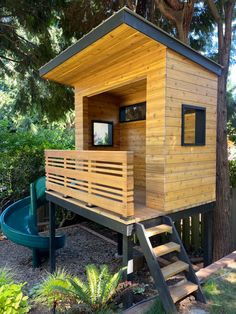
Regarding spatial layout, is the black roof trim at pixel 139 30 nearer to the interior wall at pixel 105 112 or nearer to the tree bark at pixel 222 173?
the tree bark at pixel 222 173

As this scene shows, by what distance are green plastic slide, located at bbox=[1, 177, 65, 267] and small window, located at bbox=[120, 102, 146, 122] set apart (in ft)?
8.63

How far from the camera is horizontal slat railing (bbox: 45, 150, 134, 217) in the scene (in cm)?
339

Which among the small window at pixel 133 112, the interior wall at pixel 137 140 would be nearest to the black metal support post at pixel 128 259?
the interior wall at pixel 137 140

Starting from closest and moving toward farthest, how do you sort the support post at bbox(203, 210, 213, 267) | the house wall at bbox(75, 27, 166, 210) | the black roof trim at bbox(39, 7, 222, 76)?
the black roof trim at bbox(39, 7, 222, 76) → the house wall at bbox(75, 27, 166, 210) → the support post at bbox(203, 210, 213, 267)

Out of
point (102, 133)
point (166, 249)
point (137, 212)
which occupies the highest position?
point (102, 133)

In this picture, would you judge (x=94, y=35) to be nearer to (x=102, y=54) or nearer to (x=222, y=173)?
(x=102, y=54)

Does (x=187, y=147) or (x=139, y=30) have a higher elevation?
(x=139, y=30)

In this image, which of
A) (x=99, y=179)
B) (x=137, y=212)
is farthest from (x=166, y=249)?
(x=99, y=179)

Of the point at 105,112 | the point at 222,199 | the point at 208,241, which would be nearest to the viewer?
the point at 208,241

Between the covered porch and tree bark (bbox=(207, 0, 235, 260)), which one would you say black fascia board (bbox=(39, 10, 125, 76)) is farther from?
tree bark (bbox=(207, 0, 235, 260))

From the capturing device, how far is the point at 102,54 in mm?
4273

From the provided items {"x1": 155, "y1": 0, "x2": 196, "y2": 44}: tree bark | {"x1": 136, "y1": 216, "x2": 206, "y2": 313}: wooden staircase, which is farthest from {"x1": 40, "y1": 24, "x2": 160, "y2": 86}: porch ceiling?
{"x1": 136, "y1": 216, "x2": 206, "y2": 313}: wooden staircase

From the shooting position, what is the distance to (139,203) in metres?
4.43

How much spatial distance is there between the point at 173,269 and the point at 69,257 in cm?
365
